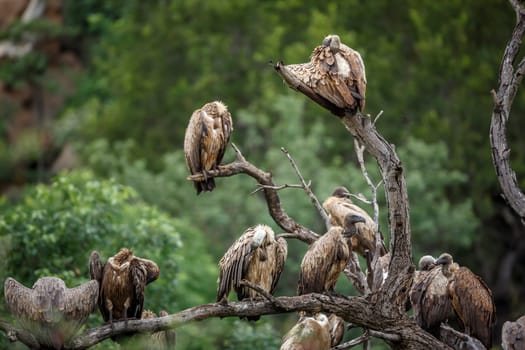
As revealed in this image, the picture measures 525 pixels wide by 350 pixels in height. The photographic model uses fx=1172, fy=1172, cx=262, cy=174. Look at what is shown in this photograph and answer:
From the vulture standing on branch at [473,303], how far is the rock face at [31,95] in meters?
28.6

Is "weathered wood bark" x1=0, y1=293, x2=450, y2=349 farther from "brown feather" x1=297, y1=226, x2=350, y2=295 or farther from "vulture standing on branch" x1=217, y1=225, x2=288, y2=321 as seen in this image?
"vulture standing on branch" x1=217, y1=225, x2=288, y2=321

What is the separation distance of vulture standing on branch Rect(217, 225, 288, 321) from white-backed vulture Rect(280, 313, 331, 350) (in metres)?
0.77

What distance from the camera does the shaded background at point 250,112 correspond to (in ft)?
95.0

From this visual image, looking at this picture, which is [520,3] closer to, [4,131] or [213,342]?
[213,342]

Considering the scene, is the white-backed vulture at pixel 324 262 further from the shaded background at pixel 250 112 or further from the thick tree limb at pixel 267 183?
the shaded background at pixel 250 112

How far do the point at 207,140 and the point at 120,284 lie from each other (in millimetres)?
2342

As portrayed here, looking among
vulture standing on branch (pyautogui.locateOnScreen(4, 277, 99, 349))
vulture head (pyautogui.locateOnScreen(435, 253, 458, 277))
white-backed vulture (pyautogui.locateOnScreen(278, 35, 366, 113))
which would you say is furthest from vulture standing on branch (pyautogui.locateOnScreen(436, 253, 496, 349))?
vulture standing on branch (pyautogui.locateOnScreen(4, 277, 99, 349))

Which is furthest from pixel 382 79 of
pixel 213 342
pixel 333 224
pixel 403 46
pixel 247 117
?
pixel 333 224

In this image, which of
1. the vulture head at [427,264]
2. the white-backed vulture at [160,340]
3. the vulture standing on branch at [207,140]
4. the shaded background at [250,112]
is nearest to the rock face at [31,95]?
the shaded background at [250,112]

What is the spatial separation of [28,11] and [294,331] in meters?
33.1

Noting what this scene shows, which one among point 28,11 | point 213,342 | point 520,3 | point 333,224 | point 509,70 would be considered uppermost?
point 28,11

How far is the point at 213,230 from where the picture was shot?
1204 inches

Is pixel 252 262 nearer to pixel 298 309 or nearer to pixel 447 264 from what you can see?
pixel 298 309

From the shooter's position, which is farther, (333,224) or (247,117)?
(247,117)
